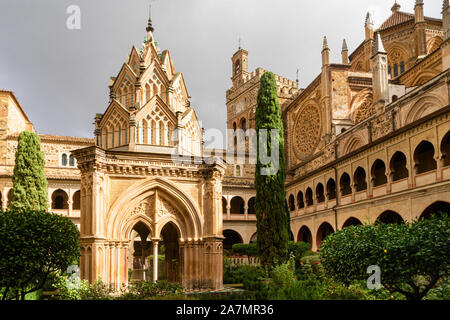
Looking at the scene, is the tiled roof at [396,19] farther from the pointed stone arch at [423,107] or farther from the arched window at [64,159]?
the arched window at [64,159]

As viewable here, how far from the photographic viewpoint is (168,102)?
60.2 feet

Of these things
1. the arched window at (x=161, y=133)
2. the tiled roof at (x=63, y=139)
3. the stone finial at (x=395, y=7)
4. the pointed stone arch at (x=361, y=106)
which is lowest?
the arched window at (x=161, y=133)

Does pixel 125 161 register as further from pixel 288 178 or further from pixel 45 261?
pixel 288 178

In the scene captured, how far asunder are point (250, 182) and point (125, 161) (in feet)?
95.3

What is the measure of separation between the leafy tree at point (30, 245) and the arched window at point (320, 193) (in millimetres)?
24255

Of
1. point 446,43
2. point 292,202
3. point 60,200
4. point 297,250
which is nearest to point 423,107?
point 446,43

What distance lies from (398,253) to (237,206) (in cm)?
3573

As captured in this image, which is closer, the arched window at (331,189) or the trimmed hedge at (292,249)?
the trimmed hedge at (292,249)

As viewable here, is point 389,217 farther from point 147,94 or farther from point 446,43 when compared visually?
point 147,94

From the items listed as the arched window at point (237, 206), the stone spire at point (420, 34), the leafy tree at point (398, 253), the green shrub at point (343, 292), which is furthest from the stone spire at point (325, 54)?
the leafy tree at point (398, 253)

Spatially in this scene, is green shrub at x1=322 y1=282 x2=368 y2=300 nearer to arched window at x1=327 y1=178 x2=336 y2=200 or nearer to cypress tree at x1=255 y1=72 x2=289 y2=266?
cypress tree at x1=255 y1=72 x2=289 y2=266

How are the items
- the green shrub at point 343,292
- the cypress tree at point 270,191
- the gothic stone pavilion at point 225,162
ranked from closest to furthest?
the green shrub at point 343,292, the gothic stone pavilion at point 225,162, the cypress tree at point 270,191

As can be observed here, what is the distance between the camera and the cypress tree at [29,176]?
27.1 meters
